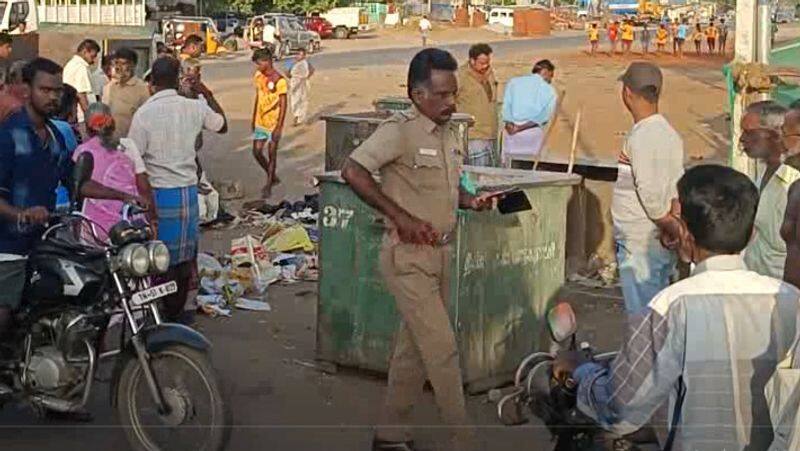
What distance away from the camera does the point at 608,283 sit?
34.0 feet

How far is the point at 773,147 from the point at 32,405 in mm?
3807

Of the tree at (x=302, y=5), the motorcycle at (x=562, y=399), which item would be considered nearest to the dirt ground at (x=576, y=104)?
the motorcycle at (x=562, y=399)

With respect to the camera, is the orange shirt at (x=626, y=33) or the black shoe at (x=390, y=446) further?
the orange shirt at (x=626, y=33)

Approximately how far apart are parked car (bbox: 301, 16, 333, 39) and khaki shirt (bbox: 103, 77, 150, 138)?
180ft

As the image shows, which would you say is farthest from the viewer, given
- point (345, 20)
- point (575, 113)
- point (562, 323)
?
point (345, 20)

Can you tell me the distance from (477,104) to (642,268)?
5623 mm

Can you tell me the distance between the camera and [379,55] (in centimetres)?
5447

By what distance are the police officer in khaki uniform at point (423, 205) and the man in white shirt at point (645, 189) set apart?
4.03 ft

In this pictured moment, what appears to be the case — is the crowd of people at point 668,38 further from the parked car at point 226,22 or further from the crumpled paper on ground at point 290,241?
the crumpled paper on ground at point 290,241

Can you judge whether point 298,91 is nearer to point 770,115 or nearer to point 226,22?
point 770,115

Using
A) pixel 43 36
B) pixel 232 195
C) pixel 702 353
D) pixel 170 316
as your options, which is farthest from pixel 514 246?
pixel 43 36

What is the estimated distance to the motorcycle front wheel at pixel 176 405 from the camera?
569 centimetres

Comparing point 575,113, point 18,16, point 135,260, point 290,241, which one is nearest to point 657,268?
point 135,260

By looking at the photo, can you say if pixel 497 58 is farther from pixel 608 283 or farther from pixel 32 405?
pixel 32 405
